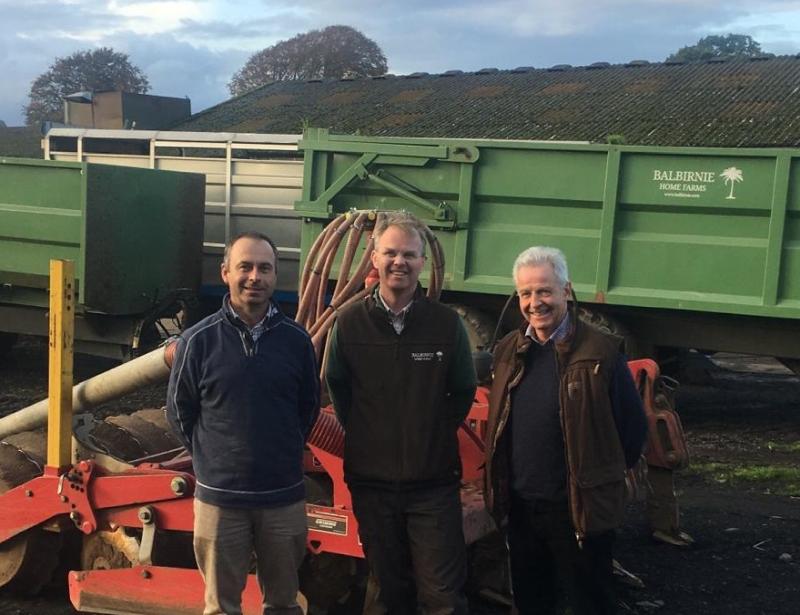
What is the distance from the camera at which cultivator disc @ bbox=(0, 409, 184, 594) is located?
4.03m

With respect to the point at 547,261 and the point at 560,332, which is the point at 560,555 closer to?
the point at 560,332

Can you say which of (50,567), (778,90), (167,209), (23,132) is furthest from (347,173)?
(23,132)

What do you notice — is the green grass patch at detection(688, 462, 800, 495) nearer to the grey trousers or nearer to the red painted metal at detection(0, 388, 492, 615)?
the red painted metal at detection(0, 388, 492, 615)

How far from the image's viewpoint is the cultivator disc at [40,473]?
403cm

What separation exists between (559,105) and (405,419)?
16.6 m

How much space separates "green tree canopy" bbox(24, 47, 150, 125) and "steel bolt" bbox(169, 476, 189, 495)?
55482 millimetres

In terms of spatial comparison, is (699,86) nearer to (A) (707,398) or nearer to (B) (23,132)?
(A) (707,398)

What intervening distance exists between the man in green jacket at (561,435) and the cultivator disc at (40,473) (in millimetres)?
1617

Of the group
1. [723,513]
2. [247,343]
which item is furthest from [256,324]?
[723,513]

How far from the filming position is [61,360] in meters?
3.79

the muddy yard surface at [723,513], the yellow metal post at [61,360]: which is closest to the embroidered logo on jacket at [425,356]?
the yellow metal post at [61,360]

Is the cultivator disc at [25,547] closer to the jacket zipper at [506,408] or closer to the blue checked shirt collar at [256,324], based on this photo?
the blue checked shirt collar at [256,324]

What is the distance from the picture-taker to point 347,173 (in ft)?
26.2

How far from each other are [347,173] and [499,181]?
3.99 ft
